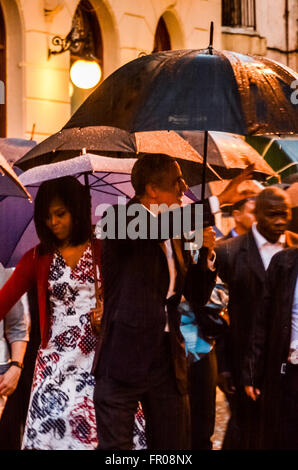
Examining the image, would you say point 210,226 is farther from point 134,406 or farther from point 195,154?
point 195,154

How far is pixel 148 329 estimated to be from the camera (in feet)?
17.5

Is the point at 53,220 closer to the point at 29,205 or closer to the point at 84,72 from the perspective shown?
the point at 29,205

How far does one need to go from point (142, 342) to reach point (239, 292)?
2393 mm

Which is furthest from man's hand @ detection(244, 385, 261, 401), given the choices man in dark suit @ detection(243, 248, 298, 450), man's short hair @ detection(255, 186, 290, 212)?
man's short hair @ detection(255, 186, 290, 212)

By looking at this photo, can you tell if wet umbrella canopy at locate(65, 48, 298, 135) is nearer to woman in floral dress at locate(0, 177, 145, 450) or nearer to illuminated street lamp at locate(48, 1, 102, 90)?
woman in floral dress at locate(0, 177, 145, 450)

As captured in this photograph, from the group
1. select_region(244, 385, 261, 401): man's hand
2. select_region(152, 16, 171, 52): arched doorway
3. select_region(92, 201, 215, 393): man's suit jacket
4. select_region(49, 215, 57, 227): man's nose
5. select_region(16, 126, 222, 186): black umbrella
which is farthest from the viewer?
select_region(152, 16, 171, 52): arched doorway

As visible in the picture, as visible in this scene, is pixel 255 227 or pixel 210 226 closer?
pixel 210 226

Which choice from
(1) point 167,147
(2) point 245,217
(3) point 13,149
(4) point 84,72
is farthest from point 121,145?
(4) point 84,72

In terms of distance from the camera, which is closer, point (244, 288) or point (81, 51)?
point (244, 288)

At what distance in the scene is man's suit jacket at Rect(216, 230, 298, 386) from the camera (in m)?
7.50

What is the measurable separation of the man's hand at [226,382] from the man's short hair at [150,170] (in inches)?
95.8
